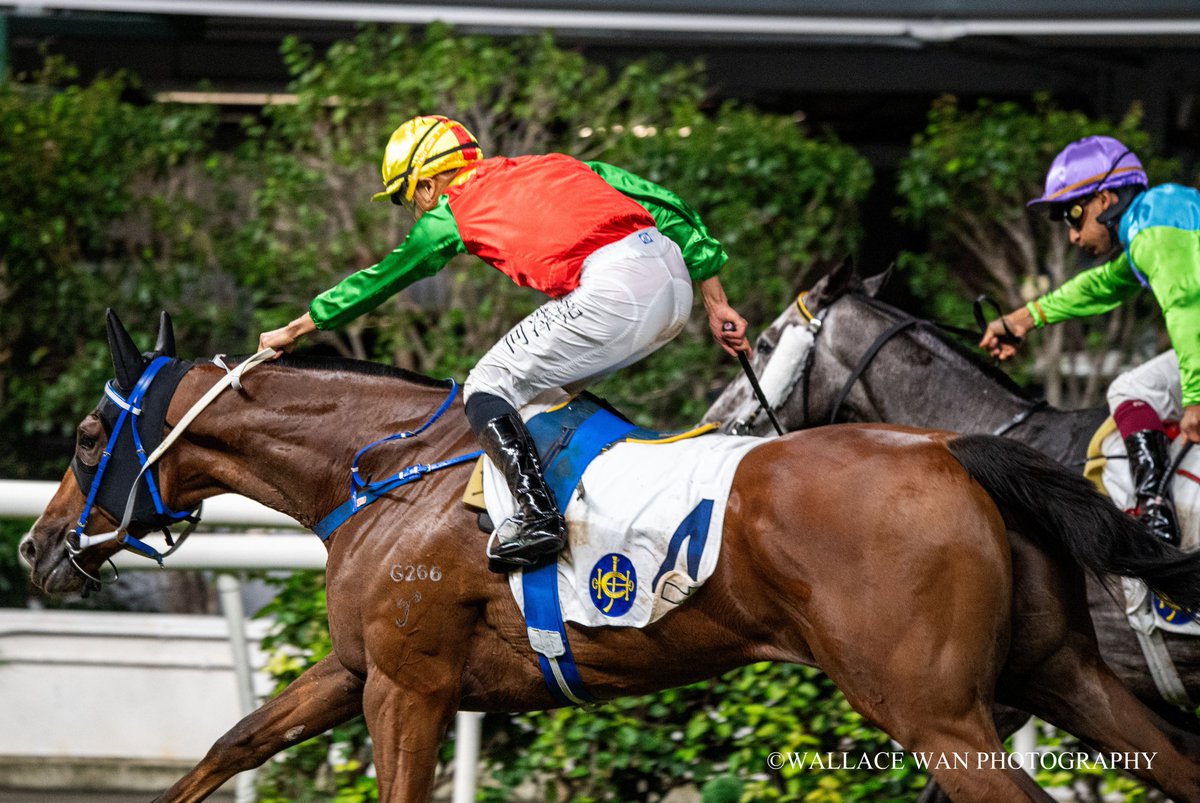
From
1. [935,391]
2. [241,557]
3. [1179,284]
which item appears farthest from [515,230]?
[1179,284]

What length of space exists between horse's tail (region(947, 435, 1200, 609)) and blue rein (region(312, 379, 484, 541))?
1.29 metres

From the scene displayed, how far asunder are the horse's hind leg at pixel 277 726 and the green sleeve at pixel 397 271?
96 centimetres

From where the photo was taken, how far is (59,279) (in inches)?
276

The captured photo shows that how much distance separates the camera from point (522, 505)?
338 cm

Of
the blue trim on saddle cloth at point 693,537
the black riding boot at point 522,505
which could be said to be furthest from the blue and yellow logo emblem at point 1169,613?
the black riding boot at point 522,505

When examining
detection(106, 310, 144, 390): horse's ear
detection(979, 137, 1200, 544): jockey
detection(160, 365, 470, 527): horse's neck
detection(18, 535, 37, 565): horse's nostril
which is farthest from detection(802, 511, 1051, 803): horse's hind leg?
detection(18, 535, 37, 565): horse's nostril

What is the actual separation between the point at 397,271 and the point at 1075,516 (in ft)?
5.82

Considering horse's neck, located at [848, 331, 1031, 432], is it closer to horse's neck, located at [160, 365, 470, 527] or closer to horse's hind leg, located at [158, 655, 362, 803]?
horse's neck, located at [160, 365, 470, 527]

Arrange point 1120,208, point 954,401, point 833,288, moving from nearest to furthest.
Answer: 1. point 1120,208
2. point 954,401
3. point 833,288

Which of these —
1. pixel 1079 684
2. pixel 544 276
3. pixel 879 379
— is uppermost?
pixel 544 276

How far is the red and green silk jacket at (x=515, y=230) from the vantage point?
3562 mm

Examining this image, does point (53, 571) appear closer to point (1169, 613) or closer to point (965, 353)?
point (965, 353)

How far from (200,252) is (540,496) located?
4.42 meters

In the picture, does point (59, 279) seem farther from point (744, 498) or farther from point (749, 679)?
point (744, 498)
